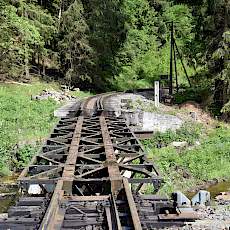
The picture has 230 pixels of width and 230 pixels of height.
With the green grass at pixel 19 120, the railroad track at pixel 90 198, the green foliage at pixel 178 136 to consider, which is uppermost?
the railroad track at pixel 90 198

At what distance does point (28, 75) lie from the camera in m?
38.1

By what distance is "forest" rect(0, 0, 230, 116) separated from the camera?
27.8m

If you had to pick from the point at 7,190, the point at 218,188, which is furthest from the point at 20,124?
the point at 218,188

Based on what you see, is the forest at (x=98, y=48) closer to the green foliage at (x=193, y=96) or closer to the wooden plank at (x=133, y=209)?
the green foliage at (x=193, y=96)

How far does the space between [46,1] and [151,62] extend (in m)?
21.5

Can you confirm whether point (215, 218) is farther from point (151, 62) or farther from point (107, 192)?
point (151, 62)

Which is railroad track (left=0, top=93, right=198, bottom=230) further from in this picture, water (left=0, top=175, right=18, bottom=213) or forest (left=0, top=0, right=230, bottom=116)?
forest (left=0, top=0, right=230, bottom=116)

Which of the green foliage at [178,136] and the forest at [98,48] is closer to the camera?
the green foliage at [178,136]

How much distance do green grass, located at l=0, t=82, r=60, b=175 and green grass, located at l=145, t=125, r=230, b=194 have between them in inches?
192

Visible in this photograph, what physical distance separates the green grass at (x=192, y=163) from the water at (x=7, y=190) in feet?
14.2

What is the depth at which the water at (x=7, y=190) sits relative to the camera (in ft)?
41.9

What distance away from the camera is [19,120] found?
23.1m

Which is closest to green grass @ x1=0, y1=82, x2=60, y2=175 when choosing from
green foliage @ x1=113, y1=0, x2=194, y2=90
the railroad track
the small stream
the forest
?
the forest

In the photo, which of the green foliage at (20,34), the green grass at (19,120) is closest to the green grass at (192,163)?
the green grass at (19,120)
